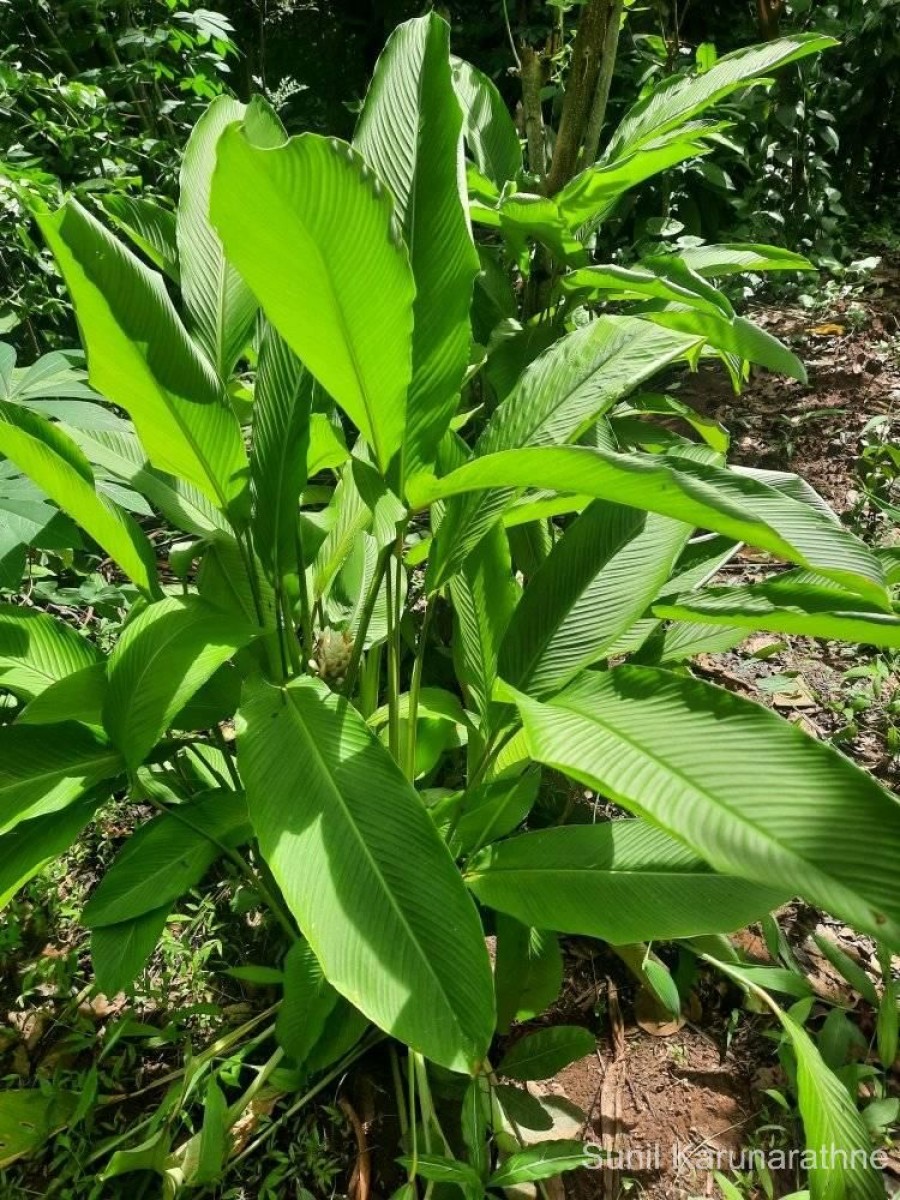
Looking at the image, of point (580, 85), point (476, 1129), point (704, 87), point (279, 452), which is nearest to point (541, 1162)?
point (476, 1129)

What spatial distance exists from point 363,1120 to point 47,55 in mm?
2785

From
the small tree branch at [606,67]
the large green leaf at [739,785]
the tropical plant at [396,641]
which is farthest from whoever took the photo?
the small tree branch at [606,67]

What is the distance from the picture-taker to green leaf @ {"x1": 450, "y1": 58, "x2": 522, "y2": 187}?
1.58 m

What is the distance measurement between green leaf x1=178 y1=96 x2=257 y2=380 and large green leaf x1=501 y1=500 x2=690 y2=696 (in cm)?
44

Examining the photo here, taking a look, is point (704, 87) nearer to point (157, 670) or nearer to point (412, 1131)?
point (157, 670)

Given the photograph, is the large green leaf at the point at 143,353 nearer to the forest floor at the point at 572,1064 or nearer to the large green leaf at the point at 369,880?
the large green leaf at the point at 369,880

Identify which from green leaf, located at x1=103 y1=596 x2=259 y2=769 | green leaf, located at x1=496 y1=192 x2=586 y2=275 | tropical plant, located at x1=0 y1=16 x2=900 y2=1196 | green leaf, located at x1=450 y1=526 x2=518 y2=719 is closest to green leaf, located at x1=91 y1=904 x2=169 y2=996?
tropical plant, located at x1=0 y1=16 x2=900 y2=1196

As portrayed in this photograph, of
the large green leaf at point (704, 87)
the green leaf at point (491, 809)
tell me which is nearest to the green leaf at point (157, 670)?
the green leaf at point (491, 809)

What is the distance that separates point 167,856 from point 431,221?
2.32 ft

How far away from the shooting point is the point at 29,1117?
947 mm

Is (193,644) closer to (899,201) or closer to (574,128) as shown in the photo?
(574,128)

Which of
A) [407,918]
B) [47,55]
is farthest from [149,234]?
[47,55]

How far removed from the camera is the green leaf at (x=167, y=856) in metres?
0.86

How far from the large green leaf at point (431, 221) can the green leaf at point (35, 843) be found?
0.49 metres
